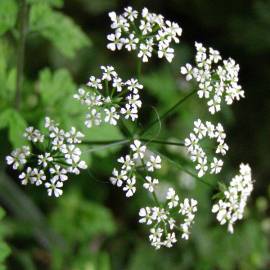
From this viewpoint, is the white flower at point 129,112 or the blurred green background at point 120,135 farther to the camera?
the blurred green background at point 120,135

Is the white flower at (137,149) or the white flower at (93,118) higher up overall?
the white flower at (93,118)

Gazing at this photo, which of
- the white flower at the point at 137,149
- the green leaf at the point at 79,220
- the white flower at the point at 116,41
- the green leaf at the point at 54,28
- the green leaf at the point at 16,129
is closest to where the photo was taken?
the white flower at the point at 137,149


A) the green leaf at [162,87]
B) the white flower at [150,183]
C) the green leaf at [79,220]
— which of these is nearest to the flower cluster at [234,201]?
the white flower at [150,183]

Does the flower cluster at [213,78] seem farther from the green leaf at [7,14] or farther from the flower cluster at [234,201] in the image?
the green leaf at [7,14]

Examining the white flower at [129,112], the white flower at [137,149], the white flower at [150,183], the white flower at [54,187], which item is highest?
the white flower at [129,112]

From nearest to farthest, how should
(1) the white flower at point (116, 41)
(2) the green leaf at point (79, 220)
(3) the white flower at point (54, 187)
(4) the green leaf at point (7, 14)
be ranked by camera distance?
1. (3) the white flower at point (54, 187)
2. (1) the white flower at point (116, 41)
3. (4) the green leaf at point (7, 14)
4. (2) the green leaf at point (79, 220)

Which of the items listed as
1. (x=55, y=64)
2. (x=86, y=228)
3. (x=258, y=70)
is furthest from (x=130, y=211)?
(x=258, y=70)
